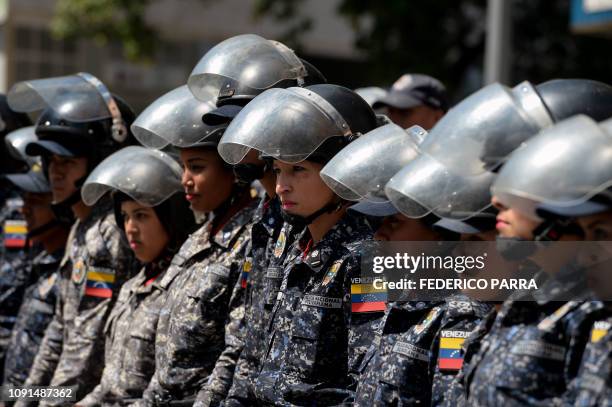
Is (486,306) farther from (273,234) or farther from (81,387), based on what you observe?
(81,387)

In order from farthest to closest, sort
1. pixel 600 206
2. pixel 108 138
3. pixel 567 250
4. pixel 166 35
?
1. pixel 166 35
2. pixel 108 138
3. pixel 567 250
4. pixel 600 206

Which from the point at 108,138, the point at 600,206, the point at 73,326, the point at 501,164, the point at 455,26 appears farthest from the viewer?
the point at 455,26

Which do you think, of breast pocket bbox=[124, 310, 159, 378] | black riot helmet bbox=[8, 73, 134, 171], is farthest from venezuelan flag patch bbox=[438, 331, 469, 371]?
black riot helmet bbox=[8, 73, 134, 171]

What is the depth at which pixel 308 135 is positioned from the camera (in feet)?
14.8

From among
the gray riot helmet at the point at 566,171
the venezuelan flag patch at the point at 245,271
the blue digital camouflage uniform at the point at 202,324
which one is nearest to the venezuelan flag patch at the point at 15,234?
the blue digital camouflage uniform at the point at 202,324

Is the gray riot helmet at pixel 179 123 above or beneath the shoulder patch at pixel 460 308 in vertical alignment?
above

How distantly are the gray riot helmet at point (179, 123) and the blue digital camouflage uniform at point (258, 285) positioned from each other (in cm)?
55

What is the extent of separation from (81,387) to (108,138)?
1.56 meters

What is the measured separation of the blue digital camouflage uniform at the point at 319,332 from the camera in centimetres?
421

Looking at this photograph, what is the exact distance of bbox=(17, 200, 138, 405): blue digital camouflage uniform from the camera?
19.9ft

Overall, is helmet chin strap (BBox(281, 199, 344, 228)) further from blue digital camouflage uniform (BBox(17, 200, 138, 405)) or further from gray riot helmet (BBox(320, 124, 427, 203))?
blue digital camouflage uniform (BBox(17, 200, 138, 405))

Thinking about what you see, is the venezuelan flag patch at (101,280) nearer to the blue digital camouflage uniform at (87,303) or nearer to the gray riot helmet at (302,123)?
the blue digital camouflage uniform at (87,303)

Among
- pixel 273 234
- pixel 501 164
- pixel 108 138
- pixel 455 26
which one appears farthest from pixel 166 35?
pixel 501 164

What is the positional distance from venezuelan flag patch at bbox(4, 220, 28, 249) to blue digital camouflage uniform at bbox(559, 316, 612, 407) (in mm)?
5112
